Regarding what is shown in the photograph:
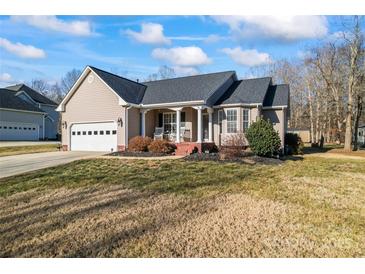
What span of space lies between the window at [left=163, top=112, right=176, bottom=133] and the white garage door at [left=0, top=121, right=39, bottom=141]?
20127 millimetres

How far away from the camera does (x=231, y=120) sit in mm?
18031

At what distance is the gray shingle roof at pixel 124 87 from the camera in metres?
18.8

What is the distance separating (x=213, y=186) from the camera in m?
7.74

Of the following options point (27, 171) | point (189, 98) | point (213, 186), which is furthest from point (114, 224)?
point (189, 98)

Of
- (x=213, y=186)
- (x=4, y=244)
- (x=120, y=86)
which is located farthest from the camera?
(x=120, y=86)

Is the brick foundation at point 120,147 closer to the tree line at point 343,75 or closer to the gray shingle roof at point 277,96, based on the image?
the gray shingle roof at point 277,96

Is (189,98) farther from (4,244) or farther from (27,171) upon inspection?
(4,244)

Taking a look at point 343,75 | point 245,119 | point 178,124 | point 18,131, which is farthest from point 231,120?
point 18,131

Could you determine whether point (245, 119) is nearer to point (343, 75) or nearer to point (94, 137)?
point (94, 137)

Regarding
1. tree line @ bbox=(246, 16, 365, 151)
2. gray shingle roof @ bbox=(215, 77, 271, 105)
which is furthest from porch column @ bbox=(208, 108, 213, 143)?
tree line @ bbox=(246, 16, 365, 151)

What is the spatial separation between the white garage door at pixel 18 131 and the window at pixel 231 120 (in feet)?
81.9

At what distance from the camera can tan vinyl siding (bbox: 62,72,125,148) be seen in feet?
61.3

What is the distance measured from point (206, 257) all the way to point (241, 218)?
63.7 inches

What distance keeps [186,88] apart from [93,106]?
6.92 meters
